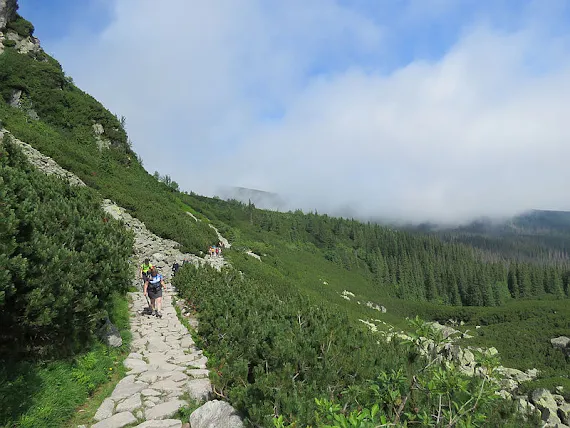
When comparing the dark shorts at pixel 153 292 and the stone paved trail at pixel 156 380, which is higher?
the dark shorts at pixel 153 292

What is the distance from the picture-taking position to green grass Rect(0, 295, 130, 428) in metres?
5.41

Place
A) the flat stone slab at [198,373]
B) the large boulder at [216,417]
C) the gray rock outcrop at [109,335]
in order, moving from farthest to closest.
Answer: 1. the gray rock outcrop at [109,335]
2. the flat stone slab at [198,373]
3. the large boulder at [216,417]

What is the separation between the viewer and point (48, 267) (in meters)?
6.08

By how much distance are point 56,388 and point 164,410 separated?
6.82 feet

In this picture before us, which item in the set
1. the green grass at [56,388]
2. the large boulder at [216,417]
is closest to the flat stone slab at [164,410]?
the large boulder at [216,417]

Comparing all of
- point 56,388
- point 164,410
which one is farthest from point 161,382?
point 56,388

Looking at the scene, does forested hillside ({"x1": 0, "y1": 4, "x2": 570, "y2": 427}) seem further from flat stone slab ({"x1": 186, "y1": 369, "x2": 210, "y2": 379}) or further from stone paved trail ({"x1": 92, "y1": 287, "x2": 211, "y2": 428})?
stone paved trail ({"x1": 92, "y1": 287, "x2": 211, "y2": 428})

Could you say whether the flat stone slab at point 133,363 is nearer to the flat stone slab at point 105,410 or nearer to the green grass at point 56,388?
the green grass at point 56,388

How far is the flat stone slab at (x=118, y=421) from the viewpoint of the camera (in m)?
5.98

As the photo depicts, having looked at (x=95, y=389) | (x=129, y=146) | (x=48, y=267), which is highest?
(x=129, y=146)

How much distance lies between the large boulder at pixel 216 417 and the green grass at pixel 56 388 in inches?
83.7

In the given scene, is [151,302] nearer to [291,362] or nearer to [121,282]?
[121,282]

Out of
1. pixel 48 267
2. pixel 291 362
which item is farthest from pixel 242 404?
pixel 48 267

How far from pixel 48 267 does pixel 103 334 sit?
4.00 m
